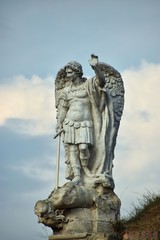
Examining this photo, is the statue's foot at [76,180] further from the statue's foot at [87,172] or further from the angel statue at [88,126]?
the statue's foot at [87,172]

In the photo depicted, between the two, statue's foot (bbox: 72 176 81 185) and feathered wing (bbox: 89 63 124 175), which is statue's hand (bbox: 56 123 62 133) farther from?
statue's foot (bbox: 72 176 81 185)

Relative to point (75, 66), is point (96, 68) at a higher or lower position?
lower

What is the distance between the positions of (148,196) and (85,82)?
2.91 m

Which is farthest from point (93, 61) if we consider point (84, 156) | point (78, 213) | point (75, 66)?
point (78, 213)

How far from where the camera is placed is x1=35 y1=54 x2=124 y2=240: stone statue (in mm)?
9305

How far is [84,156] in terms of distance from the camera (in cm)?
1010

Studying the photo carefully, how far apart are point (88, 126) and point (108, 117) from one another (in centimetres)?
46

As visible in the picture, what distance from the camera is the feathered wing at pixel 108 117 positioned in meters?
10.2

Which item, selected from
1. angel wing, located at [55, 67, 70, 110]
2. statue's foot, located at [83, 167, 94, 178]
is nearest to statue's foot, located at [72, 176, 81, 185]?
statue's foot, located at [83, 167, 94, 178]

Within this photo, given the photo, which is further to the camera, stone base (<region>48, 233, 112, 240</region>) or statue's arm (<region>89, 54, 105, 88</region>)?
statue's arm (<region>89, 54, 105, 88</region>)

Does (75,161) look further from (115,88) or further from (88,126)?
(115,88)

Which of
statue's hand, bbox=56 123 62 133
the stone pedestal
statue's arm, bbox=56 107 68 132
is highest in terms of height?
statue's arm, bbox=56 107 68 132

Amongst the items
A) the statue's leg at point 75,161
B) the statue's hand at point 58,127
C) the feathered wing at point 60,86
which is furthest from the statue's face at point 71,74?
the statue's leg at point 75,161

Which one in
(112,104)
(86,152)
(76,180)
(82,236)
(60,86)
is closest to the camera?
(82,236)
